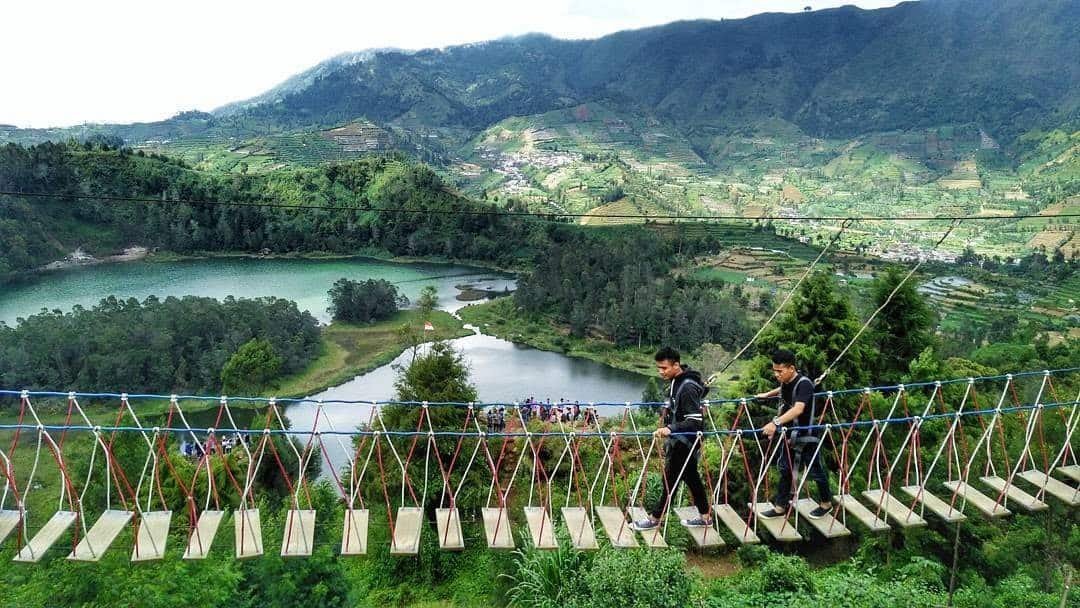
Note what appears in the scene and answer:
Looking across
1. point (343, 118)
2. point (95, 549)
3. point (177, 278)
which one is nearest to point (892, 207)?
point (177, 278)

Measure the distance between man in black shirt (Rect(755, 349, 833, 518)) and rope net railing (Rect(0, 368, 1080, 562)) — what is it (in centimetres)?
2

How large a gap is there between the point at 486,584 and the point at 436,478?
105 inches

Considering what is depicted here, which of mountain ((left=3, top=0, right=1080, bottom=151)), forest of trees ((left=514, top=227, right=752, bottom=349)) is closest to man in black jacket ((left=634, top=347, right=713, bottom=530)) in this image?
forest of trees ((left=514, top=227, right=752, bottom=349))

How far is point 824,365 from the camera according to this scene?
42.8 ft

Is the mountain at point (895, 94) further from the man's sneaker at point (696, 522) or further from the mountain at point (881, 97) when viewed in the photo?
the man's sneaker at point (696, 522)

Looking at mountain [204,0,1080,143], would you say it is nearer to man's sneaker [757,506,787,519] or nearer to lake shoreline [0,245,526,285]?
lake shoreline [0,245,526,285]

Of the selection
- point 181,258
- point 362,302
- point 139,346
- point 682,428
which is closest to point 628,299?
point 362,302

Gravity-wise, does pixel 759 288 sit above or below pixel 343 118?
below

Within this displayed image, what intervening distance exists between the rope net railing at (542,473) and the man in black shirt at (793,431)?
23mm

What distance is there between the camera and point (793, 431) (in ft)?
16.3

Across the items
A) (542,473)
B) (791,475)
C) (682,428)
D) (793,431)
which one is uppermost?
(682,428)

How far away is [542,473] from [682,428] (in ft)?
23.4

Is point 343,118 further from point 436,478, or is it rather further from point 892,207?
point 436,478

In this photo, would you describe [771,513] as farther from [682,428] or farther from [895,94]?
[895,94]
